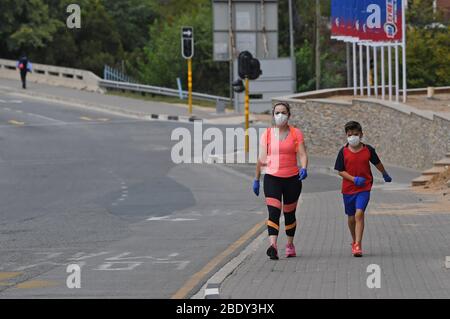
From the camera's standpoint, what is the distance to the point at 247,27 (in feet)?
183

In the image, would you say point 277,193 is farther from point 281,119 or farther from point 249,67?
point 249,67

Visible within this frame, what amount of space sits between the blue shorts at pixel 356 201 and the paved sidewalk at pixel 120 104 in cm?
3606

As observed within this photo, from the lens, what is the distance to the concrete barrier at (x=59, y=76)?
213ft

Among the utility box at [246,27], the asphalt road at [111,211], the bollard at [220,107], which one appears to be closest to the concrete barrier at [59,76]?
the utility box at [246,27]

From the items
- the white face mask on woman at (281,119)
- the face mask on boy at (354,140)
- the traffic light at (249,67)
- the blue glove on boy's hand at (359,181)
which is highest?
the traffic light at (249,67)

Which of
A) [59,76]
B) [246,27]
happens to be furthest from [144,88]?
[246,27]

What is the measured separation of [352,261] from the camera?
13.5 m

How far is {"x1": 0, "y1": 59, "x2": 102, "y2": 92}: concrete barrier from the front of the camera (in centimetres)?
6494

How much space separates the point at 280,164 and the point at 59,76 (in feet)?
175

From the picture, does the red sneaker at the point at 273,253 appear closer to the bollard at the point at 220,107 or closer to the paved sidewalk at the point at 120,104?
the paved sidewalk at the point at 120,104

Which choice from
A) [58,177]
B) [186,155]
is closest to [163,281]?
[58,177]

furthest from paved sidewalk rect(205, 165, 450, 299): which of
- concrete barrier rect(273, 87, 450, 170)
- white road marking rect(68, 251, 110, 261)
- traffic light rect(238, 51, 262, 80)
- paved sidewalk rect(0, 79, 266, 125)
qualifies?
paved sidewalk rect(0, 79, 266, 125)
